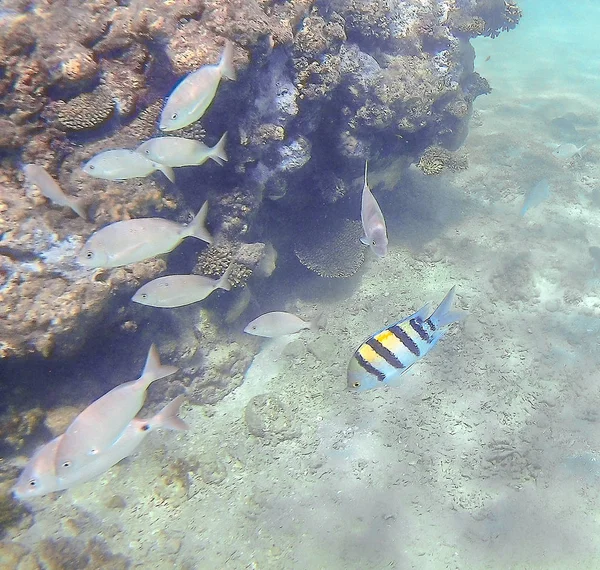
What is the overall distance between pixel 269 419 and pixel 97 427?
3253 millimetres

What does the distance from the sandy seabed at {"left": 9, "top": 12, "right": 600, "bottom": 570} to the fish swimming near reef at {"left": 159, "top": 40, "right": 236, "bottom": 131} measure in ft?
12.4

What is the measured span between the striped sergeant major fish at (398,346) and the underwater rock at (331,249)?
404 centimetres

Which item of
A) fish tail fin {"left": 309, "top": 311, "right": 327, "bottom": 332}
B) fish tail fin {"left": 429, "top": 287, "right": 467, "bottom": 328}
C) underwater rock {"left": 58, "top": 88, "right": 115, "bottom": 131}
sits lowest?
fish tail fin {"left": 309, "top": 311, "right": 327, "bottom": 332}

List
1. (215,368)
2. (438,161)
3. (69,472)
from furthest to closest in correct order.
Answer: (438,161) < (215,368) < (69,472)

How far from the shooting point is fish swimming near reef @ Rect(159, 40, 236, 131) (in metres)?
3.33

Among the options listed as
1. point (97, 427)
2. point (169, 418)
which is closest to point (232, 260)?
point (169, 418)

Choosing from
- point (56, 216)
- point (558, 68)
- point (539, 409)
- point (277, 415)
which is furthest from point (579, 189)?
point (558, 68)

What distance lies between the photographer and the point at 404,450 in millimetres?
5254

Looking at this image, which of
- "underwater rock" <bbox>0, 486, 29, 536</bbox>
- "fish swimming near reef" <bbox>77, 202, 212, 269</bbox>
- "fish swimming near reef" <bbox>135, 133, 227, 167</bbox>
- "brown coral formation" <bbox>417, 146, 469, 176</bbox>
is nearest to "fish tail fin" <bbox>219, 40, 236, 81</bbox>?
"fish swimming near reef" <bbox>135, 133, 227, 167</bbox>

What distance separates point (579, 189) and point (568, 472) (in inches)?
286

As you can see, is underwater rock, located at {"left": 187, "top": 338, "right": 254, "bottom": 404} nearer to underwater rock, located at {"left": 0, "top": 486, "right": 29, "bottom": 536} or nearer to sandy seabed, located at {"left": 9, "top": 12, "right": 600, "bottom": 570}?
sandy seabed, located at {"left": 9, "top": 12, "right": 600, "bottom": 570}

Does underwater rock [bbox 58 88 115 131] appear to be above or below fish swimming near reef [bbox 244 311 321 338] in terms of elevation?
above

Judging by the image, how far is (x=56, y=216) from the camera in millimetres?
4293

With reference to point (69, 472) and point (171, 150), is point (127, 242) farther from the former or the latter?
point (69, 472)
